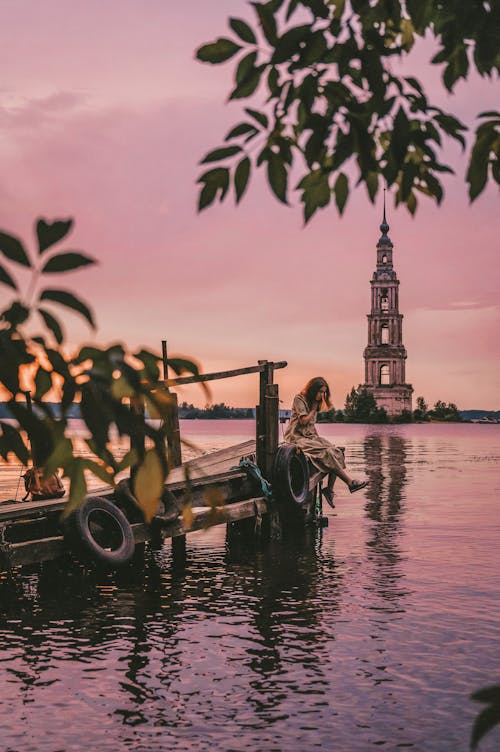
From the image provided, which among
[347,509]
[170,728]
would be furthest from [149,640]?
[347,509]

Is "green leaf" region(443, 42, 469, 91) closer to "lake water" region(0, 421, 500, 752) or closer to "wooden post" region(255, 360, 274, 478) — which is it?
"lake water" region(0, 421, 500, 752)

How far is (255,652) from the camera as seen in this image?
10.1 meters

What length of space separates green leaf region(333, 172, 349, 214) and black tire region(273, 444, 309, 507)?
14.9 meters

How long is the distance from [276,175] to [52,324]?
1.37 metres

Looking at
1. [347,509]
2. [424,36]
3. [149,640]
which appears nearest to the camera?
[424,36]

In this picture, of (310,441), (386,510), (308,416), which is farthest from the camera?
A: (386,510)

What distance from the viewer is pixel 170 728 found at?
8062 mm

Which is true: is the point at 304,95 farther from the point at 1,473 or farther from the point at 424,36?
the point at 1,473

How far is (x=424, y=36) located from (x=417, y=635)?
772 cm

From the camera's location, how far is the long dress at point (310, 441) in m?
19.0

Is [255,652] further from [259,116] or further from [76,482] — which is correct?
[76,482]

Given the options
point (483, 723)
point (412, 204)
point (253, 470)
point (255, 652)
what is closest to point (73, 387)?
point (483, 723)

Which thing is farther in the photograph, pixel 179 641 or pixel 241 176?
pixel 179 641

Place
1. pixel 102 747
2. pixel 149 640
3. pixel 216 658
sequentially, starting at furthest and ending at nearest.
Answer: pixel 149 640, pixel 216 658, pixel 102 747
